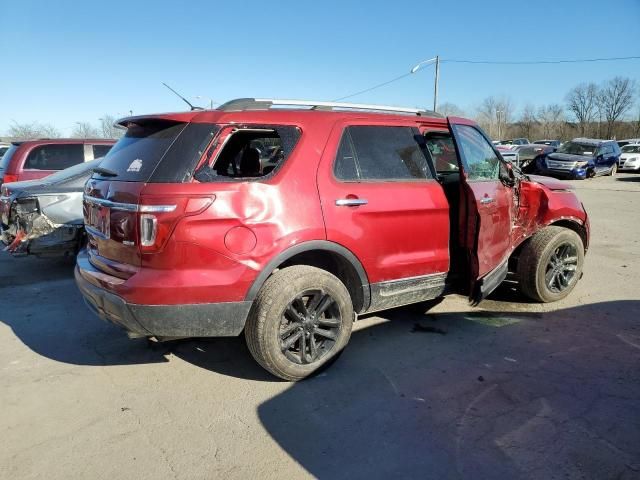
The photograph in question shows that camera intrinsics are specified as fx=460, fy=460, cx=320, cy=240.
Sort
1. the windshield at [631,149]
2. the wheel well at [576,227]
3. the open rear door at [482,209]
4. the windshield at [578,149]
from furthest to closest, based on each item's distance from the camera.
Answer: the windshield at [631,149], the windshield at [578,149], the wheel well at [576,227], the open rear door at [482,209]

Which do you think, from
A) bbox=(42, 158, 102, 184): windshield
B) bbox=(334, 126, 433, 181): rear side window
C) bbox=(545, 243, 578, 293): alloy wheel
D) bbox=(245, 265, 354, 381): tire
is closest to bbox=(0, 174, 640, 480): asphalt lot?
bbox=(245, 265, 354, 381): tire

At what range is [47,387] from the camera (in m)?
3.26

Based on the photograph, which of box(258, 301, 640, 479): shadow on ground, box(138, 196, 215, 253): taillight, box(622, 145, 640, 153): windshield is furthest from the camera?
box(622, 145, 640, 153): windshield

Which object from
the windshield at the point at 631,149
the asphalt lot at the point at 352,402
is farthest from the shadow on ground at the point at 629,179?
the asphalt lot at the point at 352,402

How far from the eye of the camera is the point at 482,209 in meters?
3.90

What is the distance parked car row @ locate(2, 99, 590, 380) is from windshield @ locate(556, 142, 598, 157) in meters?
21.0

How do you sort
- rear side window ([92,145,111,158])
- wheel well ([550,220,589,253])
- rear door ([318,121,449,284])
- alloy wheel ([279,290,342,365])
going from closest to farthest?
alloy wheel ([279,290,342,365]), rear door ([318,121,449,284]), wheel well ([550,220,589,253]), rear side window ([92,145,111,158])

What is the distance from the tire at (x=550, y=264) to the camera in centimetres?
471

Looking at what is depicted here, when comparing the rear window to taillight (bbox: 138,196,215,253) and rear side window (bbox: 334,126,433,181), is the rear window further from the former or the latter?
rear side window (bbox: 334,126,433,181)

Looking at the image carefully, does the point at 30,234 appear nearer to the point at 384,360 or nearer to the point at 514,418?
the point at 384,360

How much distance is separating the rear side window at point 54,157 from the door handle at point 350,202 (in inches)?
279

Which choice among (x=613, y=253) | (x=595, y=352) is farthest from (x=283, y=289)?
(x=613, y=253)

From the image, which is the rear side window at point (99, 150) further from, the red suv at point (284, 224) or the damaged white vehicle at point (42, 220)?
the red suv at point (284, 224)

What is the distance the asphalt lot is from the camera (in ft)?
8.05
